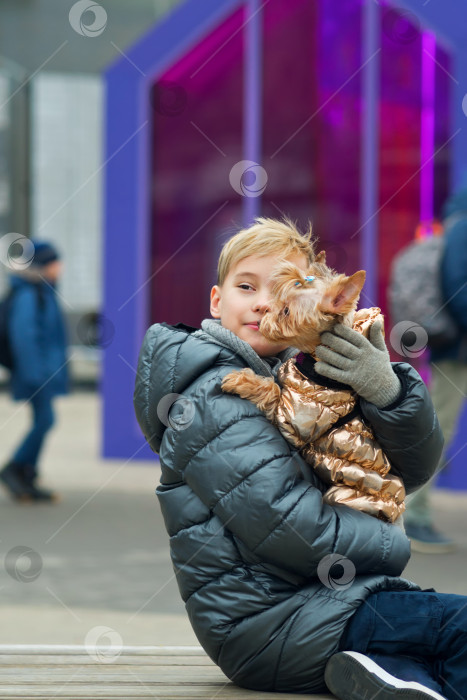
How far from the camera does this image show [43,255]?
741 centimetres

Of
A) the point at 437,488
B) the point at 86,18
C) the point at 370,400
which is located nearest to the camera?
the point at 370,400

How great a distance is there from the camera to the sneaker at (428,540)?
549cm

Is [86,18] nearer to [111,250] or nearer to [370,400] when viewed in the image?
[111,250]

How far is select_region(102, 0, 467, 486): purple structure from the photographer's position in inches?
335

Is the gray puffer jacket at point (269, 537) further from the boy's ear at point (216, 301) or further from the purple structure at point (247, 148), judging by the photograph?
the purple structure at point (247, 148)

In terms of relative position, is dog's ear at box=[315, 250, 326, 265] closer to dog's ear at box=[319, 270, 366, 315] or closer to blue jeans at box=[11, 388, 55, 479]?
dog's ear at box=[319, 270, 366, 315]

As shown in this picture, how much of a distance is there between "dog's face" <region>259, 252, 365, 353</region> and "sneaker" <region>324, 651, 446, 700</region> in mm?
673

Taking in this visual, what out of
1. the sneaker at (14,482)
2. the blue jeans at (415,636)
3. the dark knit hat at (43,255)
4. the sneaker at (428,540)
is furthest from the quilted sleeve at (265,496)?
the dark knit hat at (43,255)

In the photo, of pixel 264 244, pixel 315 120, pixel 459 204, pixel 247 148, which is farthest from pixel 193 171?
pixel 264 244

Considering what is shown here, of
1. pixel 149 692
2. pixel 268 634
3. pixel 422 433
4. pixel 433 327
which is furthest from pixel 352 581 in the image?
pixel 433 327

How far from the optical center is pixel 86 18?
12836 millimetres

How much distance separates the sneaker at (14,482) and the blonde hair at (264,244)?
4590mm

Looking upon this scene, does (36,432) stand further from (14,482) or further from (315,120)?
(315,120)

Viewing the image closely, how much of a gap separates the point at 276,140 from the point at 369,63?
1.00 metres
